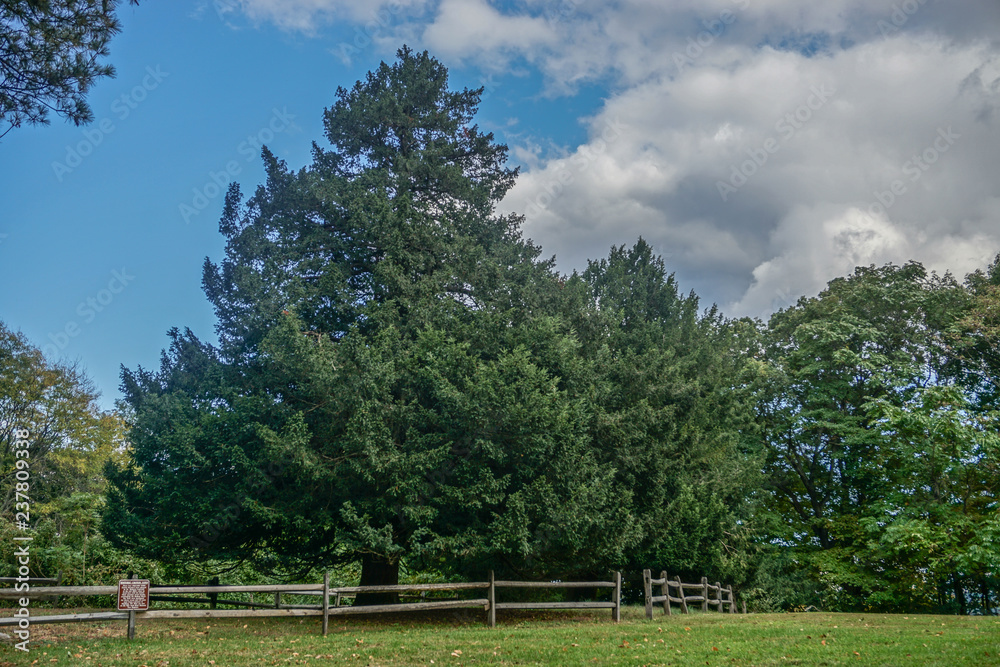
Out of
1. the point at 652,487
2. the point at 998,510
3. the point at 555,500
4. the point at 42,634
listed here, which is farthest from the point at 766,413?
the point at 42,634

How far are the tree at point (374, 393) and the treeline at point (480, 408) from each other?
0.07 meters

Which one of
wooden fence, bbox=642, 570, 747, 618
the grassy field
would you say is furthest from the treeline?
the grassy field

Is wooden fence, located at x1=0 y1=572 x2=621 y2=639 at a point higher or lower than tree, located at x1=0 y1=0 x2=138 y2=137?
Result: lower

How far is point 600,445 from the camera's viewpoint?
17.4 meters

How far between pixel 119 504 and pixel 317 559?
5168mm

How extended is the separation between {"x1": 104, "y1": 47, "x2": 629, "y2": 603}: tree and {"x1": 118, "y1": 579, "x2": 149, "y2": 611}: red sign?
3148 mm

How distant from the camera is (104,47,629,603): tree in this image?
13742 millimetres

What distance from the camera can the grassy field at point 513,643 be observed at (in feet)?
30.3

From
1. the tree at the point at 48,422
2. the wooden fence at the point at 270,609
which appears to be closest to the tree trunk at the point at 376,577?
the wooden fence at the point at 270,609

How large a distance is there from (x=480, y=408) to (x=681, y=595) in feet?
31.4

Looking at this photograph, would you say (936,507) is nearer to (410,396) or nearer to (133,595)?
(410,396)

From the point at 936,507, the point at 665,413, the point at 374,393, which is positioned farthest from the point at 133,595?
the point at 936,507

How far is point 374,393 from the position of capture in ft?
44.8

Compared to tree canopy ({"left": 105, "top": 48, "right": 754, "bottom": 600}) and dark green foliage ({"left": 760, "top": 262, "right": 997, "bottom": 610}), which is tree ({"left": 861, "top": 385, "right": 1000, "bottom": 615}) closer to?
dark green foliage ({"left": 760, "top": 262, "right": 997, "bottom": 610})
